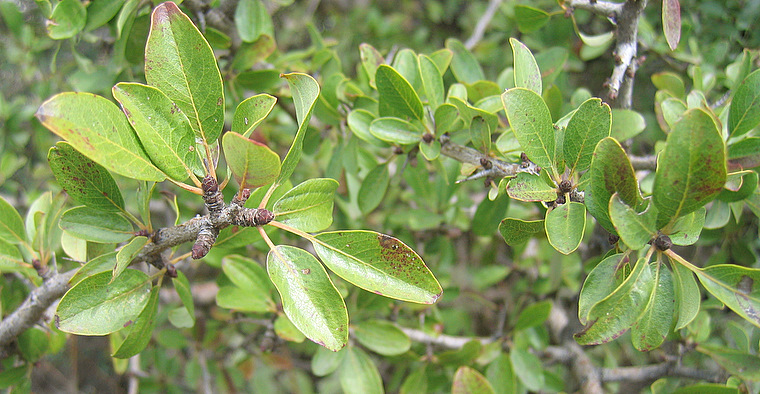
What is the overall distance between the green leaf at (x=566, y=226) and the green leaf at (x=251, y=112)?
402mm

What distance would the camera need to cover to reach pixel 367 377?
1053 millimetres

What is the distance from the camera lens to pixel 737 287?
2.01 ft

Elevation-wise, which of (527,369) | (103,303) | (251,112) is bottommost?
(527,369)

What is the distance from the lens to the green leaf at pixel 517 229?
2.13 ft

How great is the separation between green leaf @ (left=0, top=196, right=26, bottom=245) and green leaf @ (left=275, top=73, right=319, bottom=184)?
608 mm

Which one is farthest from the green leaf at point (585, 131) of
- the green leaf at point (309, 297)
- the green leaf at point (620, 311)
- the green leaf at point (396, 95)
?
the green leaf at point (309, 297)

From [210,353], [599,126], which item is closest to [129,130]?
[599,126]

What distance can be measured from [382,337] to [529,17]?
2.65ft

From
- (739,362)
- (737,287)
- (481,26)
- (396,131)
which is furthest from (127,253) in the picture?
(481,26)

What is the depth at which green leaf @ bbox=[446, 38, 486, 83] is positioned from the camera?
42.8 inches

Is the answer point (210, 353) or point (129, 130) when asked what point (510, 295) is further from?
point (129, 130)

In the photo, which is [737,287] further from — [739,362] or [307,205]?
[307,205]

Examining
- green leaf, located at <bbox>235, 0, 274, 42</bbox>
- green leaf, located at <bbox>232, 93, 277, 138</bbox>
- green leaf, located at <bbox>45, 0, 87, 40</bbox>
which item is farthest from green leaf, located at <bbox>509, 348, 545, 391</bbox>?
green leaf, located at <bbox>45, 0, 87, 40</bbox>

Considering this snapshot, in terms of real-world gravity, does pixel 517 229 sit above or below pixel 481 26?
above
